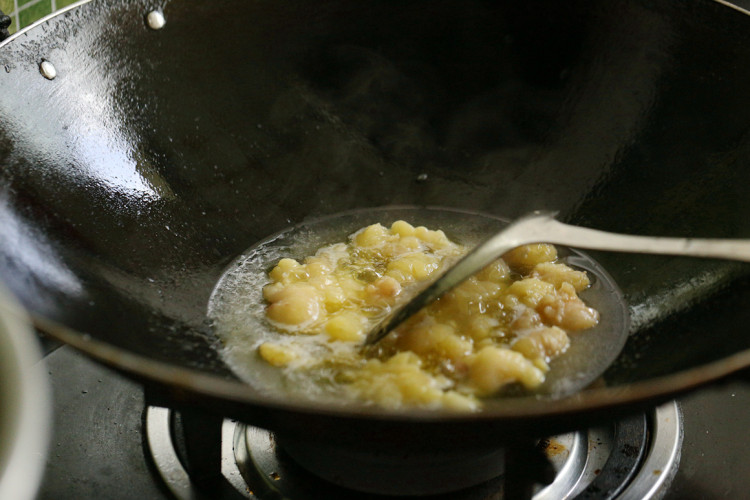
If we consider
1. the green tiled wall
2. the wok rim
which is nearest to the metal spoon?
the wok rim

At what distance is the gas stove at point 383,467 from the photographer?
0.99 meters

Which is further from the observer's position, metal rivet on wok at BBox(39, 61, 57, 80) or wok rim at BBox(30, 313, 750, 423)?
metal rivet on wok at BBox(39, 61, 57, 80)

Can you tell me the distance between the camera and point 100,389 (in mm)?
1194

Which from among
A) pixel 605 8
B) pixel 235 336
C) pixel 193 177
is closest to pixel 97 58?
pixel 193 177

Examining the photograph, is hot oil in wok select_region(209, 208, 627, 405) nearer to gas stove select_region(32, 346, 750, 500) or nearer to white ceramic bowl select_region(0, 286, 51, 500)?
gas stove select_region(32, 346, 750, 500)

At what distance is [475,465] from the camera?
99cm

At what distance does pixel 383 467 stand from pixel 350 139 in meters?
0.75


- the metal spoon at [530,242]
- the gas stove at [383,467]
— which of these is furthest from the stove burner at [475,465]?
the metal spoon at [530,242]

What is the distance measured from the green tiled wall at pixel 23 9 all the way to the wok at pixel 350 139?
1.70 feet

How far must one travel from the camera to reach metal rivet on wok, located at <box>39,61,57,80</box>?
3.81ft

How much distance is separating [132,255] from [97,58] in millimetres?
351

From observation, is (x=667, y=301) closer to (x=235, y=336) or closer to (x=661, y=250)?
(x=661, y=250)

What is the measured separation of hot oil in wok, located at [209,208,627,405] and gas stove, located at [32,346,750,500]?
9 centimetres

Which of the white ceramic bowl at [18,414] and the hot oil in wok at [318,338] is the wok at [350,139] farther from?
the white ceramic bowl at [18,414]
